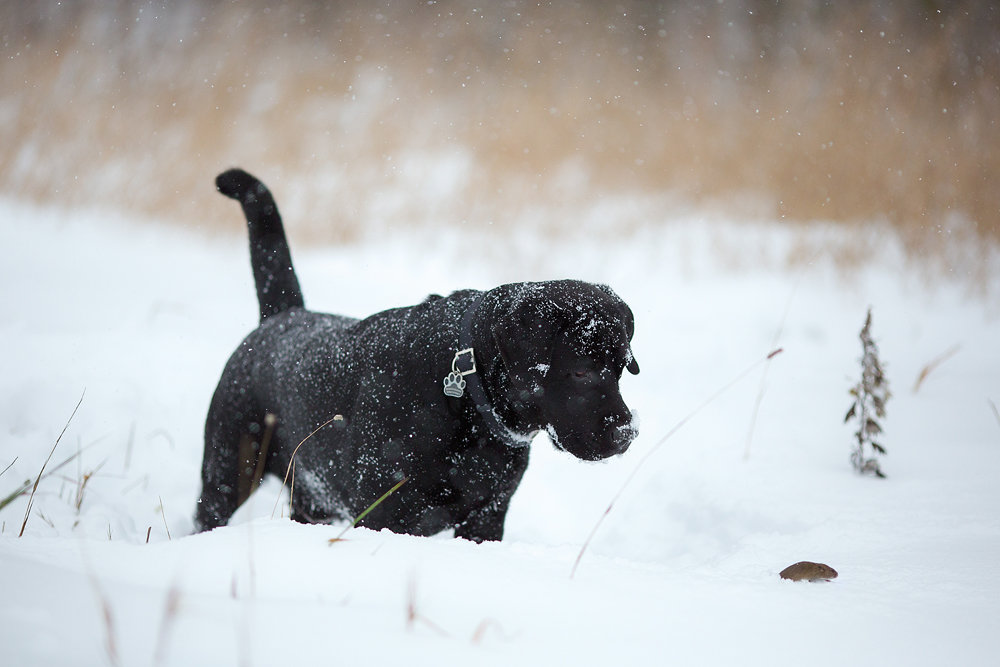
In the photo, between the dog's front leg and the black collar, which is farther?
the dog's front leg

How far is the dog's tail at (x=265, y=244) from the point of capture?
95.6 inches

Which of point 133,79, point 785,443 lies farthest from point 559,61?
point 785,443

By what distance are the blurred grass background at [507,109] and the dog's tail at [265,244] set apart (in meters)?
3.56

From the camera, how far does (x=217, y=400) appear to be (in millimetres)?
2324

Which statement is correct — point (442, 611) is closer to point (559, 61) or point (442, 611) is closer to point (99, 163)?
point (99, 163)

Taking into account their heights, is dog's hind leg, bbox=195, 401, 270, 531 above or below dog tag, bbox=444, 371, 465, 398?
below

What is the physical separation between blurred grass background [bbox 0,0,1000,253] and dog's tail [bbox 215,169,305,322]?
3.56m

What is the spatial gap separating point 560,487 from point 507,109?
17.9 feet

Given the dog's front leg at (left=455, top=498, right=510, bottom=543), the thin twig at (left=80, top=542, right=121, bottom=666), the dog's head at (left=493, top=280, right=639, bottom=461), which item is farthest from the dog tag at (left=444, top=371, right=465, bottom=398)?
the thin twig at (left=80, top=542, right=121, bottom=666)

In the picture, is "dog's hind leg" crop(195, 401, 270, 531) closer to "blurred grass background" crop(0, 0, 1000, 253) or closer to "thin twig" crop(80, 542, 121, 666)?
"thin twig" crop(80, 542, 121, 666)

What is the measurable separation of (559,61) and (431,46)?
64.6 inches

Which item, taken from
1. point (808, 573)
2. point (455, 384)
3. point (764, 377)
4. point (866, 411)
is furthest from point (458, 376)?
point (764, 377)

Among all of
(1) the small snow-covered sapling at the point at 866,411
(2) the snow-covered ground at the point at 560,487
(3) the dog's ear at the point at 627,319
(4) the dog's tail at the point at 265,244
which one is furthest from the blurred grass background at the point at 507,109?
(3) the dog's ear at the point at 627,319

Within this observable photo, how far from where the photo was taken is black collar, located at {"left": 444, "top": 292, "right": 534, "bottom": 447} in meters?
1.67
